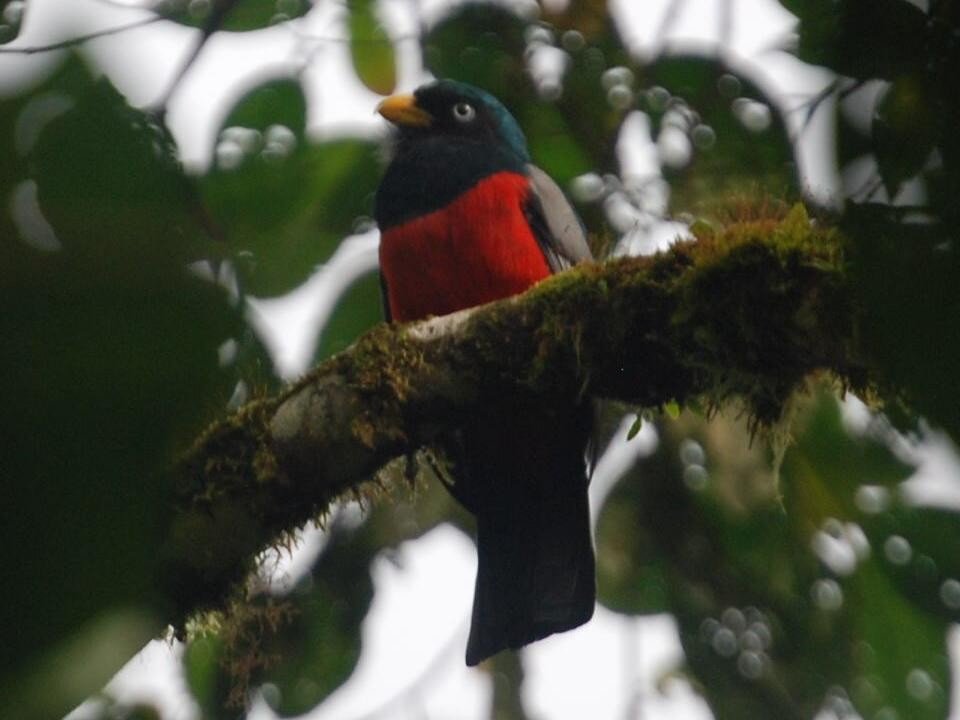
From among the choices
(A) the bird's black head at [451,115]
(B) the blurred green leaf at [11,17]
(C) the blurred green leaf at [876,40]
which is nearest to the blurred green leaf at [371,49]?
(A) the bird's black head at [451,115]

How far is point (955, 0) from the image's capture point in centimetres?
76

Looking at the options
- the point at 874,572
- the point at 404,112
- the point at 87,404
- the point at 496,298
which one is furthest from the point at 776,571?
the point at 87,404

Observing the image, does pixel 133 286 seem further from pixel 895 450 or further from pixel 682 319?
pixel 895 450

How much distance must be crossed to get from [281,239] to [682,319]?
4.79ft

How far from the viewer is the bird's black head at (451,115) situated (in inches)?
173

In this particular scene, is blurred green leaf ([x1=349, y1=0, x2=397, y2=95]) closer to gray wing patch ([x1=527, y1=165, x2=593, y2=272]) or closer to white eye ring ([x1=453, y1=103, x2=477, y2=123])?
white eye ring ([x1=453, y1=103, x2=477, y2=123])

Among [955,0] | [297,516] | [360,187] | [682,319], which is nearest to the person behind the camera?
[955,0]

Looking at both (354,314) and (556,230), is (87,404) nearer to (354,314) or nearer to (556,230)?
(556,230)

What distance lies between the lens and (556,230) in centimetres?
389

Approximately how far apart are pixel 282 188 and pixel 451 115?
125 centimetres

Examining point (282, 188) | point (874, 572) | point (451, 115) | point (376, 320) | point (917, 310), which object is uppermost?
point (917, 310)

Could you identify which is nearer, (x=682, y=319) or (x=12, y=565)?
(x=12, y=565)

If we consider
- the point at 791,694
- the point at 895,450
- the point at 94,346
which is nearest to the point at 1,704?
the point at 94,346

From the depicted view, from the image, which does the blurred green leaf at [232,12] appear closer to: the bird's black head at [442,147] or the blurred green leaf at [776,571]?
the bird's black head at [442,147]
